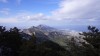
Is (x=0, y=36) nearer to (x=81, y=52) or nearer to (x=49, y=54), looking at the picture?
(x=49, y=54)

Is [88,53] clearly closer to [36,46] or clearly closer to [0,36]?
[36,46]

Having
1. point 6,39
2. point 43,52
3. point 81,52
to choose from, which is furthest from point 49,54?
point 6,39

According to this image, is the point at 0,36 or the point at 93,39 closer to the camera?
the point at 93,39

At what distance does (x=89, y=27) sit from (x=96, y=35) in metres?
1.51

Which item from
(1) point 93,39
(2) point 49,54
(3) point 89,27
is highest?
(3) point 89,27

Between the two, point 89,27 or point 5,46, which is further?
point 5,46

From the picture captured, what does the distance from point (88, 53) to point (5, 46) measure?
12.3 metres

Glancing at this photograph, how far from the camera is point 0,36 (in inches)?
1196

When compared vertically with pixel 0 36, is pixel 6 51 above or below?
below

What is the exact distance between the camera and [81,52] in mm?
23953

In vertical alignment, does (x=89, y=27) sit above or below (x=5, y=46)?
above

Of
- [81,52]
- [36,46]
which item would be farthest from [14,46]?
[81,52]

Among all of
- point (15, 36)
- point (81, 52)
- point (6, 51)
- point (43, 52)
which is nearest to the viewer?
point (81, 52)

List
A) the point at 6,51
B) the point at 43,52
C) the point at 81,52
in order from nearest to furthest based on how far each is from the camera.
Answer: the point at 81,52, the point at 43,52, the point at 6,51
